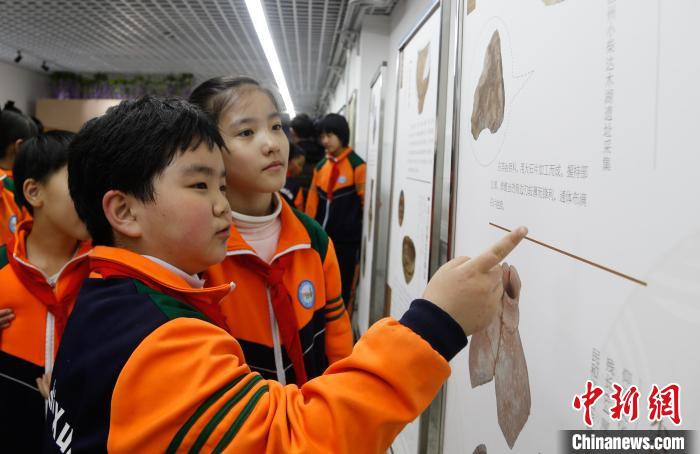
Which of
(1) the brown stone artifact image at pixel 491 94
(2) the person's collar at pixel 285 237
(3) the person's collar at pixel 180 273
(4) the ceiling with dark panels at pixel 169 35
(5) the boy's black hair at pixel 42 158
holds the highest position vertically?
(4) the ceiling with dark panels at pixel 169 35

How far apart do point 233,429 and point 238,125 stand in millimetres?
784

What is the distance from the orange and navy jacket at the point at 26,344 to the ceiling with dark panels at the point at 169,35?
3.49 metres

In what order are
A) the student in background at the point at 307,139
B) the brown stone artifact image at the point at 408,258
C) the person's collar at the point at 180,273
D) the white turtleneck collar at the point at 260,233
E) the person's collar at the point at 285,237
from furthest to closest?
the student in background at the point at 307,139 < the brown stone artifact image at the point at 408,258 < the white turtleneck collar at the point at 260,233 < the person's collar at the point at 285,237 < the person's collar at the point at 180,273

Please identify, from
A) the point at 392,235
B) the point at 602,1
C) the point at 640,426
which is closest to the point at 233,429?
the point at 640,426

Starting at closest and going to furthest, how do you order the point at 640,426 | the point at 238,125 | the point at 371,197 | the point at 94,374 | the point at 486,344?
the point at 640,426
the point at 94,374
the point at 486,344
the point at 238,125
the point at 371,197

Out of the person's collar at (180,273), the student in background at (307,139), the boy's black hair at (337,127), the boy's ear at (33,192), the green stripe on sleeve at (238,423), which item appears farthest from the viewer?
the student in background at (307,139)

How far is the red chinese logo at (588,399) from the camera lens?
2.20 feet

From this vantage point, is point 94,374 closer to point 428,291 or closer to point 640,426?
point 428,291

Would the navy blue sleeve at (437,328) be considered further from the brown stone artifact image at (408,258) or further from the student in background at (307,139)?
the student in background at (307,139)

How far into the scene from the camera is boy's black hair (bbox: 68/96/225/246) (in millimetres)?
854

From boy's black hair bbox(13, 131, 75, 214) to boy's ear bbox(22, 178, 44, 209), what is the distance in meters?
0.02

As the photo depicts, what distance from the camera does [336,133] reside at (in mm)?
3719

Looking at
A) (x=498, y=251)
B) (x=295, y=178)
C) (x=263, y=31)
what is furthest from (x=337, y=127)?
(x=498, y=251)

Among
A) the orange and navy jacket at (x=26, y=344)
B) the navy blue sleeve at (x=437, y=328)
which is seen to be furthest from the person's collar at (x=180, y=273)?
the orange and navy jacket at (x=26, y=344)
